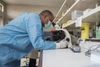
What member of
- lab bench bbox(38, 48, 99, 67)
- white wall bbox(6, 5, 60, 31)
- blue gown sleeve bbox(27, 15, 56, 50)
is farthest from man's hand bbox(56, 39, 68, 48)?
white wall bbox(6, 5, 60, 31)

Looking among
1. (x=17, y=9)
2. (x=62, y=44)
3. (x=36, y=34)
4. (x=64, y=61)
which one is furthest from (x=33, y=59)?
(x=17, y=9)

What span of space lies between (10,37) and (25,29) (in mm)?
211

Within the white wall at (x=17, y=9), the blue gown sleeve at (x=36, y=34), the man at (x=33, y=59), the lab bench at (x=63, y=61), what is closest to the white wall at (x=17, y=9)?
the white wall at (x=17, y=9)

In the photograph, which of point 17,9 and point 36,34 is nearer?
point 36,34

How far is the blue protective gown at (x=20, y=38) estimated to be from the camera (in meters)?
1.41

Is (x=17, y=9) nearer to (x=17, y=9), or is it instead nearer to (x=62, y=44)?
(x=17, y=9)

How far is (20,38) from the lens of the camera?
1542mm

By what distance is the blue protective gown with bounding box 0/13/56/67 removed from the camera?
4.63 ft

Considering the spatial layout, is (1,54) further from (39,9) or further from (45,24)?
(39,9)

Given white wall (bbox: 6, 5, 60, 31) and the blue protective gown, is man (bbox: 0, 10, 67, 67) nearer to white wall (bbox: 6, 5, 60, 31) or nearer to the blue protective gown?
the blue protective gown

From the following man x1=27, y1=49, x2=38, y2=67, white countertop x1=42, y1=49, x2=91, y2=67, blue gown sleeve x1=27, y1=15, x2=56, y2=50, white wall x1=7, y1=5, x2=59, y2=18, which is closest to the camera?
white countertop x1=42, y1=49, x2=91, y2=67

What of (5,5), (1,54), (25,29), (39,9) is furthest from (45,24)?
(5,5)

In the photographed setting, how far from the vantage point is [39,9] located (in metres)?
6.34

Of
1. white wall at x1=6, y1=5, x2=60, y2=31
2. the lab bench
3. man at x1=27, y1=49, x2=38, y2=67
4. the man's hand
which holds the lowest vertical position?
man at x1=27, y1=49, x2=38, y2=67
